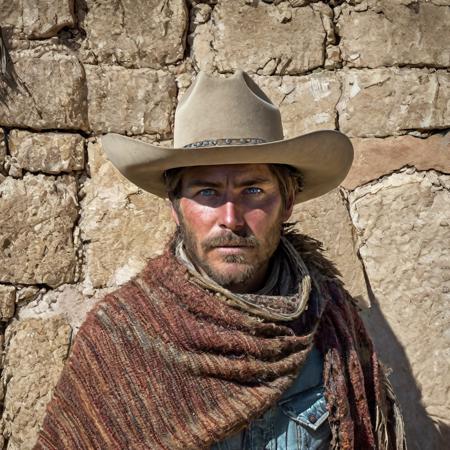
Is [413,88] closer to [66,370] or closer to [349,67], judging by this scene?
[349,67]

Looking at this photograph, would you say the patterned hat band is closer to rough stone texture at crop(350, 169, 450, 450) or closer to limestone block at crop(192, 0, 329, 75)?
limestone block at crop(192, 0, 329, 75)

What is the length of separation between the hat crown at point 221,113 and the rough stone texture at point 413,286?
85 centimetres

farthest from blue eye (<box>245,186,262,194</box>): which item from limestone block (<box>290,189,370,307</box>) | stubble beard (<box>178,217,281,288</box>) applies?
limestone block (<box>290,189,370,307</box>)

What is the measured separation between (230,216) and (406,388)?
4.09ft

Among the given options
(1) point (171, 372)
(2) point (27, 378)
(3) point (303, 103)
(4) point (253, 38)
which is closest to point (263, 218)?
(1) point (171, 372)

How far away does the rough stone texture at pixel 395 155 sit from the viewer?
2.90 metres

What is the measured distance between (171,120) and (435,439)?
5.36ft

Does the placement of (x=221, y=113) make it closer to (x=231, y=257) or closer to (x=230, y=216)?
(x=230, y=216)

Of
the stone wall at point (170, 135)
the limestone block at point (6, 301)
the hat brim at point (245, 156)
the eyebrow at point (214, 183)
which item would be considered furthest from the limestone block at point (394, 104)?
the limestone block at point (6, 301)

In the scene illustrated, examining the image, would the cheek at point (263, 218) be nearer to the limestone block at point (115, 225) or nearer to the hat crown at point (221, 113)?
the hat crown at point (221, 113)

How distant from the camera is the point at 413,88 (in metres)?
2.90

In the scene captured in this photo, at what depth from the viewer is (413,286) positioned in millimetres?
2859

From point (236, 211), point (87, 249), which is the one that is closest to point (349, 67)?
point (236, 211)

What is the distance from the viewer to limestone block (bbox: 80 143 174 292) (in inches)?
107
